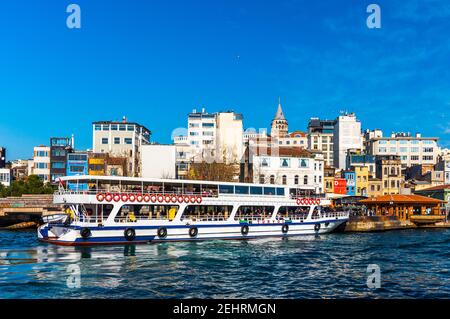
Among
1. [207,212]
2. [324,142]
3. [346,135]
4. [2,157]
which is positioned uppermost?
[346,135]

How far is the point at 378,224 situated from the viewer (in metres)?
56.7

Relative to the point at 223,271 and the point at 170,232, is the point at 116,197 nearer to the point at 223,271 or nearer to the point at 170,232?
the point at 170,232

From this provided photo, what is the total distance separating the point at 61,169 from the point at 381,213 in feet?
178

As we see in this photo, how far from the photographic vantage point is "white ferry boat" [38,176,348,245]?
33.4 m

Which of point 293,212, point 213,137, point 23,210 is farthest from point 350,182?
point 23,210

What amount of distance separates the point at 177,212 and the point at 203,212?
3.58 meters

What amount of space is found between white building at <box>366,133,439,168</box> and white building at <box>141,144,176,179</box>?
181 ft

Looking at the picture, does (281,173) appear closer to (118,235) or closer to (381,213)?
(381,213)

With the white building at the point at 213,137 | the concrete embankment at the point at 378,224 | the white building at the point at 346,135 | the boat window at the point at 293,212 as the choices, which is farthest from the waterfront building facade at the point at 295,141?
the boat window at the point at 293,212

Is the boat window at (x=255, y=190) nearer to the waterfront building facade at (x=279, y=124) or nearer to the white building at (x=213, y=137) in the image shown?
the white building at (x=213, y=137)

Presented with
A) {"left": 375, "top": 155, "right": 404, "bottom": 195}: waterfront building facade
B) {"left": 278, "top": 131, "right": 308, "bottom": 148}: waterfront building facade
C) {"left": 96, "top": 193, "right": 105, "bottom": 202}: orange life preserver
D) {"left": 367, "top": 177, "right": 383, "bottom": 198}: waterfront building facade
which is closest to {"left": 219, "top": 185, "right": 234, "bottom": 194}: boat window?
{"left": 96, "top": 193, "right": 105, "bottom": 202}: orange life preserver

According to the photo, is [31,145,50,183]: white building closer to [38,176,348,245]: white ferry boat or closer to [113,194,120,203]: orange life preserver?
[38,176,348,245]: white ferry boat

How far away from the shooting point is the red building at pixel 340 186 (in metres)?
80.6
